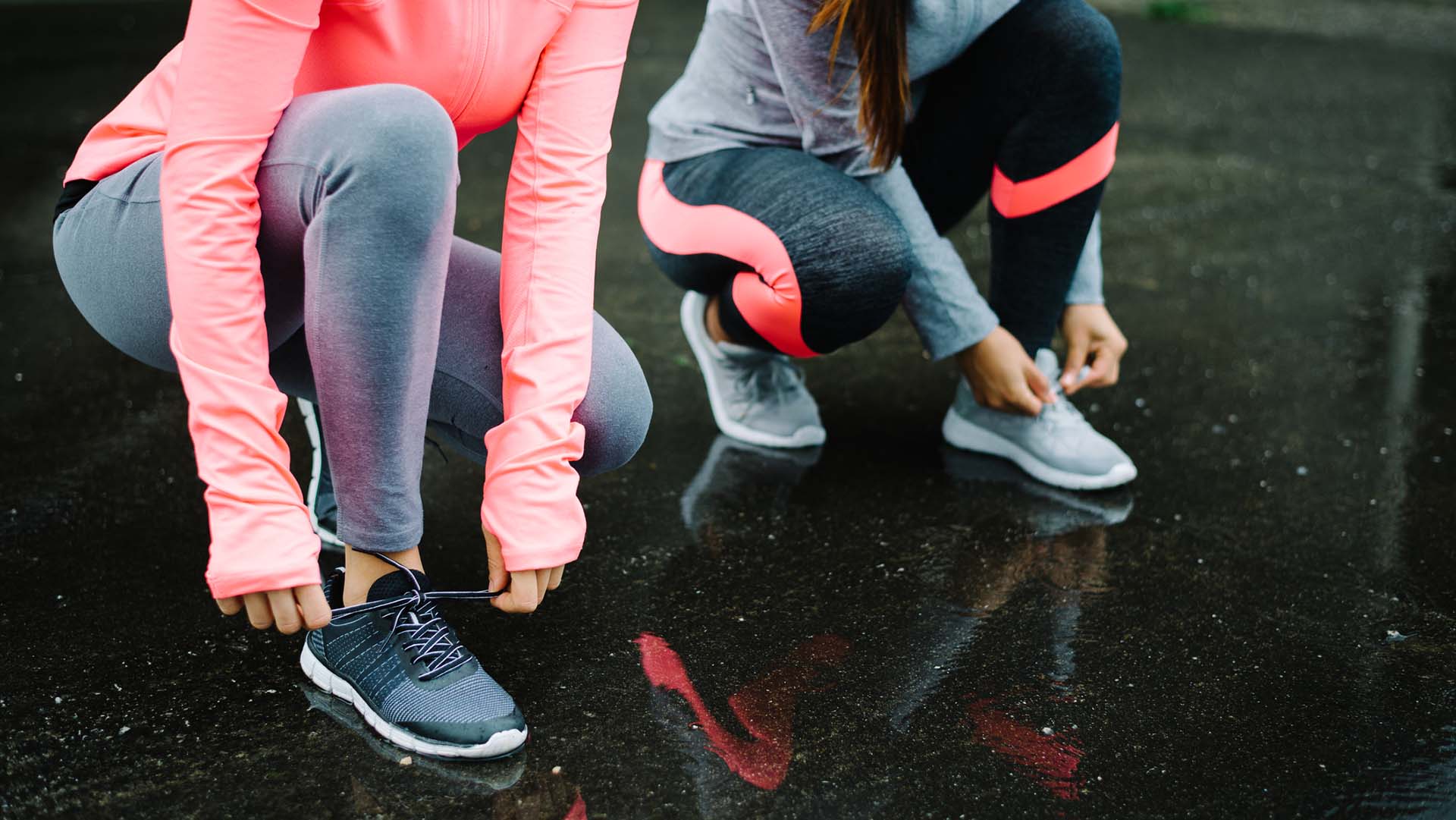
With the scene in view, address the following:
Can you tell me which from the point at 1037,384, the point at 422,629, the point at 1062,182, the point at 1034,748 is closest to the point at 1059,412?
the point at 1037,384

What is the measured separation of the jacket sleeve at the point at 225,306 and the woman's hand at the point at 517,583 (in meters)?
0.21

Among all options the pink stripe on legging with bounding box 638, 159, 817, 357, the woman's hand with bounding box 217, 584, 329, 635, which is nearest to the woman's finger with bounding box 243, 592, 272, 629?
the woman's hand with bounding box 217, 584, 329, 635

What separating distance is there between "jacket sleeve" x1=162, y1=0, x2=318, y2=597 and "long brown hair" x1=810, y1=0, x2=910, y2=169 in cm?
87

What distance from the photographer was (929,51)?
2033 mm

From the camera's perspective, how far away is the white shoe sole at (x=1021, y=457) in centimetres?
212

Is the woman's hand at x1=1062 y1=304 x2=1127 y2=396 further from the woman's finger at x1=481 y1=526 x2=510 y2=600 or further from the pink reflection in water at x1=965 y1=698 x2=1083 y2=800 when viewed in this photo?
the woman's finger at x1=481 y1=526 x2=510 y2=600

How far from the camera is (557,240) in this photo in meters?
1.50

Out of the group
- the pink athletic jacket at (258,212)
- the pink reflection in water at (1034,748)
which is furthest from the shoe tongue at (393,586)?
the pink reflection in water at (1034,748)

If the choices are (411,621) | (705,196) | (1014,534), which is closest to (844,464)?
(1014,534)

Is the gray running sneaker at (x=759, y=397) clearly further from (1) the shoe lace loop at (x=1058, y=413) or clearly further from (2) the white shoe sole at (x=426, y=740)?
(2) the white shoe sole at (x=426, y=740)

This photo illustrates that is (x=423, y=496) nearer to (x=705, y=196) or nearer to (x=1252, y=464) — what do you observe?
(x=705, y=196)

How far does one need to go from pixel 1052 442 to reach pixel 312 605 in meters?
1.29

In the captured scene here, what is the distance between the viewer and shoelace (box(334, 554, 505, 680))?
141cm

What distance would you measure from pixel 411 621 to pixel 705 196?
0.90 m
